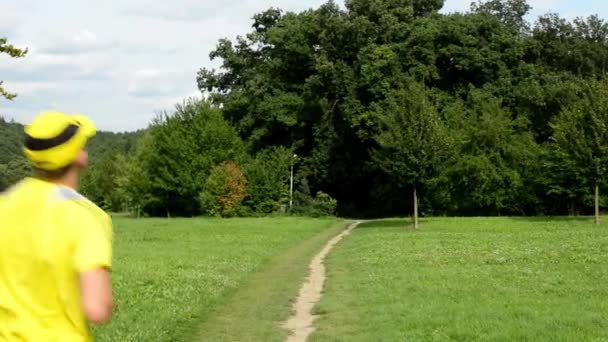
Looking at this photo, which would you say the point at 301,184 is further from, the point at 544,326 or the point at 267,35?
the point at 544,326

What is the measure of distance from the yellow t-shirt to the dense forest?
146ft

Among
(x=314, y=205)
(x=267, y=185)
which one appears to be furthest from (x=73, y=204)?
(x=267, y=185)

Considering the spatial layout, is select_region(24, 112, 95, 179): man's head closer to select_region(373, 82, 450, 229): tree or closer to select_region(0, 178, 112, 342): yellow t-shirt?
select_region(0, 178, 112, 342): yellow t-shirt

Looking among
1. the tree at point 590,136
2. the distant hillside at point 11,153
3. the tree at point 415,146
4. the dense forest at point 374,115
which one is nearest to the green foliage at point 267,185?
the dense forest at point 374,115

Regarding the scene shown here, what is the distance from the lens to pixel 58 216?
332 centimetres

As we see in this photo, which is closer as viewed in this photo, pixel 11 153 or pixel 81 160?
pixel 81 160

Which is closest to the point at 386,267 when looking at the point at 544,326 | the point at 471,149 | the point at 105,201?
the point at 544,326

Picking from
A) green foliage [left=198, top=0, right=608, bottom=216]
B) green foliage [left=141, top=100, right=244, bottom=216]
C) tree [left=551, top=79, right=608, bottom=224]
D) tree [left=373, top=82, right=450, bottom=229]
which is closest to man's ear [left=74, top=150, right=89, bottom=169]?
tree [left=373, top=82, right=450, bottom=229]

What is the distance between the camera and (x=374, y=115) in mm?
58969

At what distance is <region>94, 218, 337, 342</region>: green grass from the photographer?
515 inches

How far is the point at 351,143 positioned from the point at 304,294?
4975 cm

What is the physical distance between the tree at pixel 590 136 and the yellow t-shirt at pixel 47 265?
4393 cm

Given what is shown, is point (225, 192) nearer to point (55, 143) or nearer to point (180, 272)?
point (180, 272)

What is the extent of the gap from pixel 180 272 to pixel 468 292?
860 centimetres
